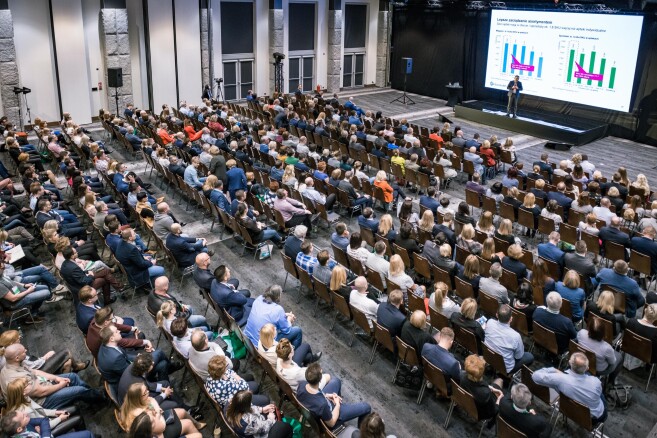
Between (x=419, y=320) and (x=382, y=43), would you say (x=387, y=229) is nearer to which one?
(x=419, y=320)

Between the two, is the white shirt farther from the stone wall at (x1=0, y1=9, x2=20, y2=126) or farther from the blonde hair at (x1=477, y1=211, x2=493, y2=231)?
the stone wall at (x1=0, y1=9, x2=20, y2=126)

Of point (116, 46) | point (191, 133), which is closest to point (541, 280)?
point (191, 133)

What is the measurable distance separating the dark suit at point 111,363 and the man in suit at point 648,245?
7488 millimetres

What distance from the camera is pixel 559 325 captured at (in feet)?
19.9

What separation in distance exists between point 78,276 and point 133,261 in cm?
81

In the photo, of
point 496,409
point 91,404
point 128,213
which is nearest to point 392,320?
point 496,409

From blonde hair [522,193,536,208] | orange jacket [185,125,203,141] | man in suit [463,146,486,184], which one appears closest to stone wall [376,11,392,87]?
orange jacket [185,125,203,141]

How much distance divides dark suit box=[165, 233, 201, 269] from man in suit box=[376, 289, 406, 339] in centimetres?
331

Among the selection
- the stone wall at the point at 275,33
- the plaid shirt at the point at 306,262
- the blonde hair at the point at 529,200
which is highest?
the stone wall at the point at 275,33

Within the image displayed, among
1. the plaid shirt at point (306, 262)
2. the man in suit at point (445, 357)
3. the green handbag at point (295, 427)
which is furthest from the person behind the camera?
the plaid shirt at point (306, 262)

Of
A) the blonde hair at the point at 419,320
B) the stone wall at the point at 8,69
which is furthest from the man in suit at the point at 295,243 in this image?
the stone wall at the point at 8,69

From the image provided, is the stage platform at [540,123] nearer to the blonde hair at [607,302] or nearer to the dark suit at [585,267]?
the dark suit at [585,267]

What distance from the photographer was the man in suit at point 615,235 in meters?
8.52

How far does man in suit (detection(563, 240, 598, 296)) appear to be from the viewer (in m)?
7.59
